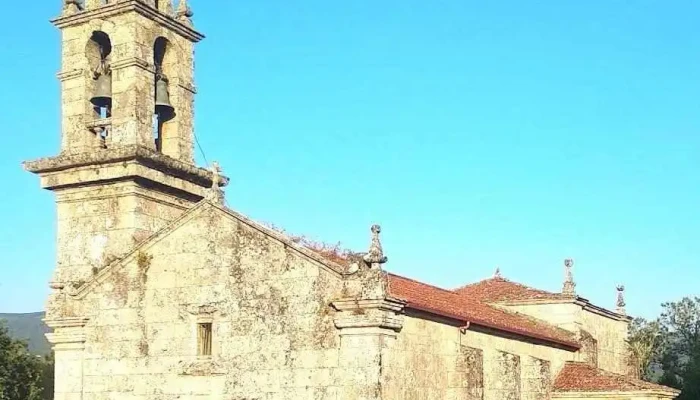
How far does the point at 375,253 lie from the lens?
54.5ft

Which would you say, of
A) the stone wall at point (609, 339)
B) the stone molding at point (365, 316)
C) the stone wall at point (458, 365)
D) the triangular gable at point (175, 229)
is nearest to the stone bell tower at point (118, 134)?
the triangular gable at point (175, 229)

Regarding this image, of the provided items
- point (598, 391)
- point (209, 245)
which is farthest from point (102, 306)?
point (598, 391)

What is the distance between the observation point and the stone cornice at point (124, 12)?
21.1m

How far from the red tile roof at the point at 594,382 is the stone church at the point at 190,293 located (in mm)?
51

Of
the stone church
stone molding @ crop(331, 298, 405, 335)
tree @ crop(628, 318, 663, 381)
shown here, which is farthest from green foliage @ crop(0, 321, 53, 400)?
tree @ crop(628, 318, 663, 381)

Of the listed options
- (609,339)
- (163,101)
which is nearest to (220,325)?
(163,101)

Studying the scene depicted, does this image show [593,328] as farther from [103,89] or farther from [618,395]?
[103,89]

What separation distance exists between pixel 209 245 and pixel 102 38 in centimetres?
644

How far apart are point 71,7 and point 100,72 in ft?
5.56

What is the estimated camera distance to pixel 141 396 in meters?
19.0

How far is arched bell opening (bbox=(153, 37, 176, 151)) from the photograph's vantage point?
21812 mm

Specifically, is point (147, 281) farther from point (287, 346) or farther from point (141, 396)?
point (287, 346)

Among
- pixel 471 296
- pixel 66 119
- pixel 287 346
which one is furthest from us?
pixel 471 296

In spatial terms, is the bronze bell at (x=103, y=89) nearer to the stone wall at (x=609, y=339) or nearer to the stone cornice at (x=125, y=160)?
the stone cornice at (x=125, y=160)
